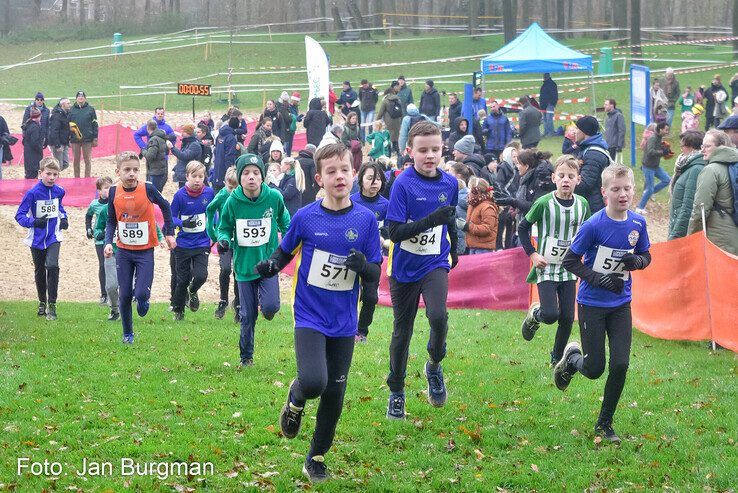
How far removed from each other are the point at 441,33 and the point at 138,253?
55.9 metres

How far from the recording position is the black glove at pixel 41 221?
14.0m

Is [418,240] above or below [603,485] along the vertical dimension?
above

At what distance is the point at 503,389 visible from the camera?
9.82 m

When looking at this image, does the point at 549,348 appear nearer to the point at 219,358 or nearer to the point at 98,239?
the point at 219,358

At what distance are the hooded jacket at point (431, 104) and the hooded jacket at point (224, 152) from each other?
25.2 feet

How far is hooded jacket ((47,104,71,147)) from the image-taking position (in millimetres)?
28281

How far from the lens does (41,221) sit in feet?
46.0

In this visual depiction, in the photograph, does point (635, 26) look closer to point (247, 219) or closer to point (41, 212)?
point (41, 212)

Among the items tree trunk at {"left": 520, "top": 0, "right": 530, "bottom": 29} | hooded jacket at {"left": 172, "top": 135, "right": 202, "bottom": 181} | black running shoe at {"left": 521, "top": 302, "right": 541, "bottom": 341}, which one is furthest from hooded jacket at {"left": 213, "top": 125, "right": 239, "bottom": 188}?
tree trunk at {"left": 520, "top": 0, "right": 530, "bottom": 29}

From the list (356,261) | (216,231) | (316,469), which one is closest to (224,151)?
(216,231)

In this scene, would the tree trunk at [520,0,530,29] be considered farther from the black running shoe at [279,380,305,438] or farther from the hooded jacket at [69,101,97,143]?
the black running shoe at [279,380,305,438]

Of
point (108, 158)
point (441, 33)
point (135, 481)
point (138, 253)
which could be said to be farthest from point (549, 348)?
point (441, 33)

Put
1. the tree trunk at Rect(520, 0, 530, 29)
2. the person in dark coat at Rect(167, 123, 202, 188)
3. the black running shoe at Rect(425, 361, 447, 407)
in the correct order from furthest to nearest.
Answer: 1. the tree trunk at Rect(520, 0, 530, 29)
2. the person in dark coat at Rect(167, 123, 202, 188)
3. the black running shoe at Rect(425, 361, 447, 407)

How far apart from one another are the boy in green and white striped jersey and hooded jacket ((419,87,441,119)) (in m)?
21.4
